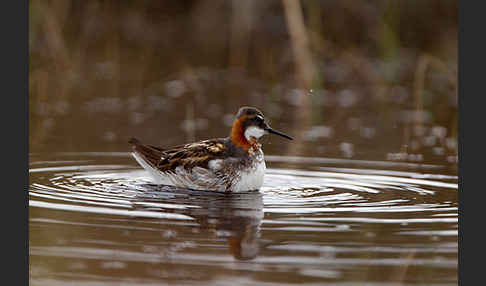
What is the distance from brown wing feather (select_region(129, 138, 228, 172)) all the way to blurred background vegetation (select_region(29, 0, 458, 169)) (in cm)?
173

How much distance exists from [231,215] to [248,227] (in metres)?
0.56

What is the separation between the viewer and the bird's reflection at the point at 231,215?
667 cm

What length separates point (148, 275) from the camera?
5797mm

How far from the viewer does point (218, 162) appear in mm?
9156

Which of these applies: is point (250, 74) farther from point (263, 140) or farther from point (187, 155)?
point (187, 155)

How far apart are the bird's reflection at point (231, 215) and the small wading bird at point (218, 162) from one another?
0.15 meters

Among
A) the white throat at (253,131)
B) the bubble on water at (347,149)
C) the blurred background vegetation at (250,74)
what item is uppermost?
the blurred background vegetation at (250,74)

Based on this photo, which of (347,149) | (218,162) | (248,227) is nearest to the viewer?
(248,227)

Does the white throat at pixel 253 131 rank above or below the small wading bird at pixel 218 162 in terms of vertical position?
above

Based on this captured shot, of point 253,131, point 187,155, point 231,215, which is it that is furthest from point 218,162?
point 231,215

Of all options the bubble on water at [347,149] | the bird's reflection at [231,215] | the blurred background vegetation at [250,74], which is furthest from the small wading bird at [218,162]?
the bubble on water at [347,149]

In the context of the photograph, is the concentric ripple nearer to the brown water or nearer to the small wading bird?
the brown water

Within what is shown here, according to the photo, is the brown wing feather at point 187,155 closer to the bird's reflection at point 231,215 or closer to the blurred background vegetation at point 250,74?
the bird's reflection at point 231,215

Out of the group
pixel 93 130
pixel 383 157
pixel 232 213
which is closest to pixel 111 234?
pixel 232 213
